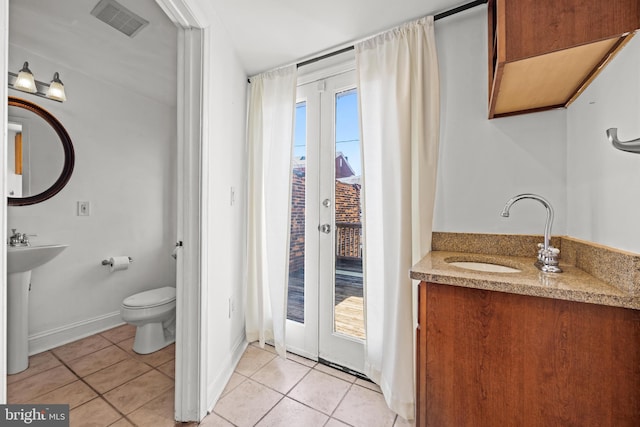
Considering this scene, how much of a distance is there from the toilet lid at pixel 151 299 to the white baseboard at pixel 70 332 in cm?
67

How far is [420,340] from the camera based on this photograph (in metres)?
1.00

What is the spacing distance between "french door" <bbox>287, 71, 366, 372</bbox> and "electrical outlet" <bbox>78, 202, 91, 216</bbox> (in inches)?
73.1

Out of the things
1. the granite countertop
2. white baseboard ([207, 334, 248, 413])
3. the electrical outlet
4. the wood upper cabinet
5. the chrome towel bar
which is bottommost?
white baseboard ([207, 334, 248, 413])

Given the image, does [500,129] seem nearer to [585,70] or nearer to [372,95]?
[585,70]

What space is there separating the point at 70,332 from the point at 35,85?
1.96 m

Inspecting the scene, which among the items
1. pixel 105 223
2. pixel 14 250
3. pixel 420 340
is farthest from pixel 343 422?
pixel 105 223

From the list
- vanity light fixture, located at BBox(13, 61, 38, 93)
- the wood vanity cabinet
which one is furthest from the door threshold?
vanity light fixture, located at BBox(13, 61, 38, 93)

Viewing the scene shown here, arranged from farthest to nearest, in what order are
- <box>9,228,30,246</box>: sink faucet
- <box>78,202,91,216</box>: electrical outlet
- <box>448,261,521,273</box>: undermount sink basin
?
<box>78,202,91,216</box>: electrical outlet → <box>9,228,30,246</box>: sink faucet → <box>448,261,521,273</box>: undermount sink basin

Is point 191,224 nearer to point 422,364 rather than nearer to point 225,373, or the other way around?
point 225,373

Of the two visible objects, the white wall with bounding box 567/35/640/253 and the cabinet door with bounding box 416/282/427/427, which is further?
the cabinet door with bounding box 416/282/427/427

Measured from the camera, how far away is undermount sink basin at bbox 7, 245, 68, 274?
161 centimetres

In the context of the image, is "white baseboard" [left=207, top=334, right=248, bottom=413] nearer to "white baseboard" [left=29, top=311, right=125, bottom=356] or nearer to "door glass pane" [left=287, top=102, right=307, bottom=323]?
"door glass pane" [left=287, top=102, right=307, bottom=323]

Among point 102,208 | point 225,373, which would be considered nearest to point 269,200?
point 225,373

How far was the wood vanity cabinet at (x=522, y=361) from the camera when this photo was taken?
0.73m
